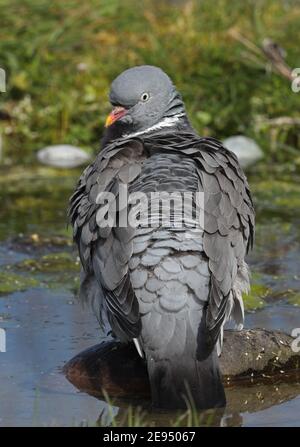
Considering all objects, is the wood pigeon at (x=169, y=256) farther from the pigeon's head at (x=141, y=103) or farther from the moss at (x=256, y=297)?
the moss at (x=256, y=297)

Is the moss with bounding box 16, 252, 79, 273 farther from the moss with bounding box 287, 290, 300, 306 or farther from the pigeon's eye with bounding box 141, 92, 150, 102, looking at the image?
the pigeon's eye with bounding box 141, 92, 150, 102

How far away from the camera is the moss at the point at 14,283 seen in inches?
273

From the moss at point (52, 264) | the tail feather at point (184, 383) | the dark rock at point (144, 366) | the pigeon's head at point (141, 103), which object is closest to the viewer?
the tail feather at point (184, 383)

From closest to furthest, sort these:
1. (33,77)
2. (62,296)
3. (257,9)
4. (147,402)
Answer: (147,402)
(62,296)
(33,77)
(257,9)

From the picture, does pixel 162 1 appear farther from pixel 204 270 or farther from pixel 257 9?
pixel 204 270

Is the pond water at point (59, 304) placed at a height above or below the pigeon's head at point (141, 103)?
below

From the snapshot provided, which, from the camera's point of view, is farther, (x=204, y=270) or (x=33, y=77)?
(x=33, y=77)

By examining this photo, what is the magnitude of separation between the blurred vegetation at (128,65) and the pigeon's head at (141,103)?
389 centimetres

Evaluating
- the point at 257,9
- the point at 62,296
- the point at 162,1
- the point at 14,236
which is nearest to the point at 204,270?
the point at 62,296

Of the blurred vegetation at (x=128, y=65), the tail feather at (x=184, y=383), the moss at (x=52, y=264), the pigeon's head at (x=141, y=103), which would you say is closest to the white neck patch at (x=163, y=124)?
the pigeon's head at (x=141, y=103)

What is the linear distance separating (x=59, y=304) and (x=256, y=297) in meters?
1.13

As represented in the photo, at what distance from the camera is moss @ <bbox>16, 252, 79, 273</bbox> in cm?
741

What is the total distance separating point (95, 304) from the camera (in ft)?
18.2

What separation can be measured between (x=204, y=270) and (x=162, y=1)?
8459 mm
